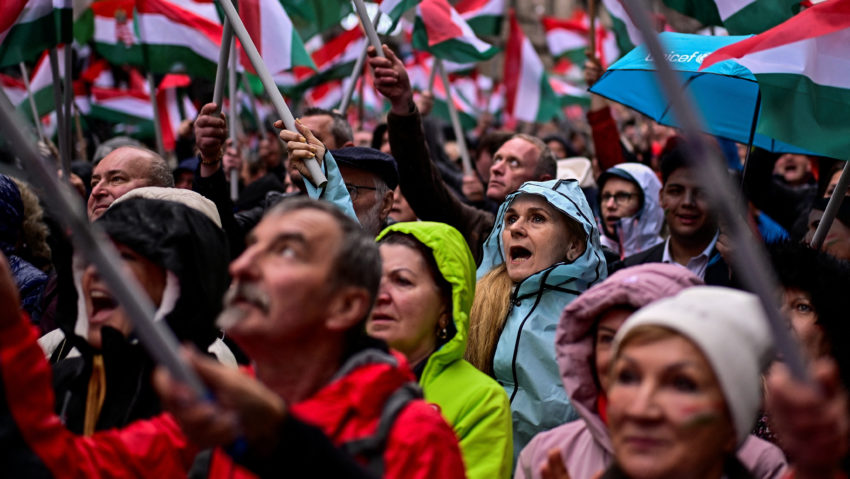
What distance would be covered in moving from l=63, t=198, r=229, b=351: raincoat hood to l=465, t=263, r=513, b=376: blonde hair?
4.62 ft

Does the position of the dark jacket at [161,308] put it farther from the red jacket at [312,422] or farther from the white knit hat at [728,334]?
the white knit hat at [728,334]

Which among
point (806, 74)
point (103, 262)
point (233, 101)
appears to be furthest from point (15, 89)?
point (103, 262)

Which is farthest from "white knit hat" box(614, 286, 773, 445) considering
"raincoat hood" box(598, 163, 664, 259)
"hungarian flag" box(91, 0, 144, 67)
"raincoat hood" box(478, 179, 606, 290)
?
"hungarian flag" box(91, 0, 144, 67)

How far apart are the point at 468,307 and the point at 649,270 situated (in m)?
0.93

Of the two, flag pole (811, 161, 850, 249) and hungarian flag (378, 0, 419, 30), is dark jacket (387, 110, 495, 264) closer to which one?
hungarian flag (378, 0, 419, 30)

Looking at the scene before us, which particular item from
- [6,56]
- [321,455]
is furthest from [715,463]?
[6,56]

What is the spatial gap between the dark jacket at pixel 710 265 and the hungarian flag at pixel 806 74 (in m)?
0.75

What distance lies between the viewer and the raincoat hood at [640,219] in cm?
614

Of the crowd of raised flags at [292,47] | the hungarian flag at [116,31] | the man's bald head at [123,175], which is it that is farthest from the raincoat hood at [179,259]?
the hungarian flag at [116,31]

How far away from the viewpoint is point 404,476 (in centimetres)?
214

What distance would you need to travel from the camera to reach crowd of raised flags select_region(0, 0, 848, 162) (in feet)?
13.3

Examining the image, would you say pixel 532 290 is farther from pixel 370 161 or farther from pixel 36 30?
pixel 36 30

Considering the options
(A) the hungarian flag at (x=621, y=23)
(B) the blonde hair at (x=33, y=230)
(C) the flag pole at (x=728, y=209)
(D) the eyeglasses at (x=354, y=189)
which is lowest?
(B) the blonde hair at (x=33, y=230)

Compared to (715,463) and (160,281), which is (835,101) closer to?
(715,463)
